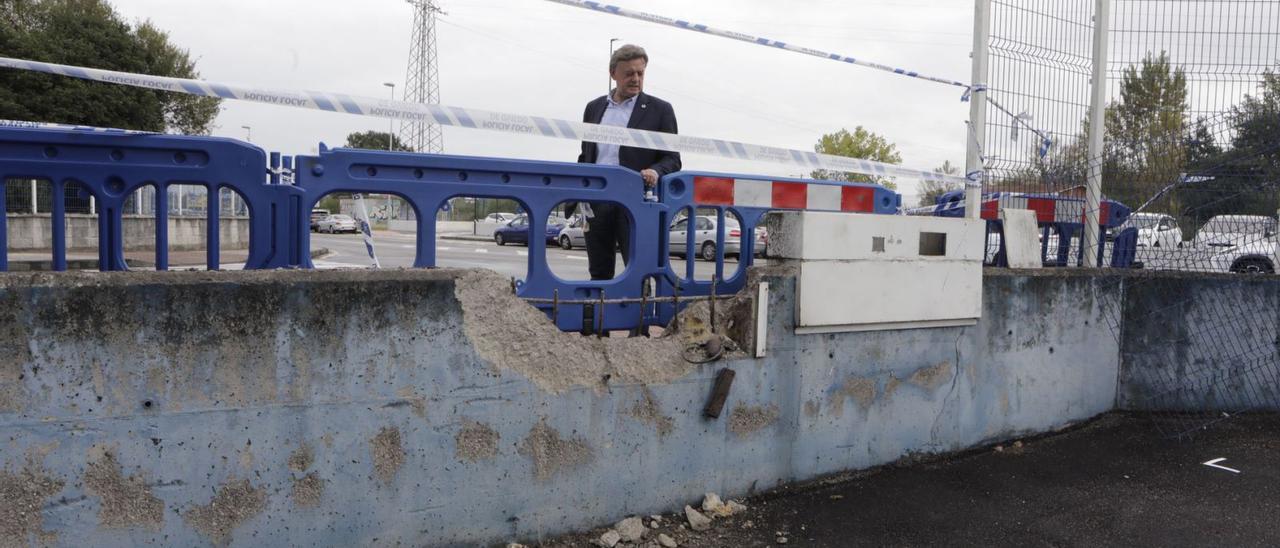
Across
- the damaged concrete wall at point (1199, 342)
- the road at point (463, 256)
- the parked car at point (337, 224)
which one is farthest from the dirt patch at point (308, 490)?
the parked car at point (337, 224)

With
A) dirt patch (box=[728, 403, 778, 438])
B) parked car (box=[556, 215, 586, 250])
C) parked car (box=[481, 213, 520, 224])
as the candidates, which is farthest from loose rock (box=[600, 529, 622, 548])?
parked car (box=[481, 213, 520, 224])

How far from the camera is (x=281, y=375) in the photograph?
10.1 ft

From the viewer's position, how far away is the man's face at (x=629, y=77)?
4.57 meters

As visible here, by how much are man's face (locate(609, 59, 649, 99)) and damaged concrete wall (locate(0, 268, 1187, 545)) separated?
4.25ft

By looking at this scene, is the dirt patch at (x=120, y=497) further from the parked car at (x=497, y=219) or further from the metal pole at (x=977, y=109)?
the parked car at (x=497, y=219)

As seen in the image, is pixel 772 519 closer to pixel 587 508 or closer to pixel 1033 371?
pixel 587 508

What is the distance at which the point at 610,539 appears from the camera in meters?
3.65

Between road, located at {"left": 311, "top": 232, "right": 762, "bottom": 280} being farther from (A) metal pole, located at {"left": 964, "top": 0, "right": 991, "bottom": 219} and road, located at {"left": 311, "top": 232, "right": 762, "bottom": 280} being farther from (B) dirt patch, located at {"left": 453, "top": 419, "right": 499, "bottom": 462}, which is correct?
(B) dirt patch, located at {"left": 453, "top": 419, "right": 499, "bottom": 462}

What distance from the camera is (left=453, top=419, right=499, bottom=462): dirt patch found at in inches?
134

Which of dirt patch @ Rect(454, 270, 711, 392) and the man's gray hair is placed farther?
the man's gray hair

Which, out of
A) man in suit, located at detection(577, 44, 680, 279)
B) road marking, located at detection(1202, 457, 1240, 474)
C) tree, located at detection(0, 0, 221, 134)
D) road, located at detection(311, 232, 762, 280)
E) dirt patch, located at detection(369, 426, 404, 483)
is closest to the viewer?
dirt patch, located at detection(369, 426, 404, 483)

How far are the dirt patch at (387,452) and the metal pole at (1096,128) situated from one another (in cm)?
480

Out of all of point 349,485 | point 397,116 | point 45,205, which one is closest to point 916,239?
point 397,116

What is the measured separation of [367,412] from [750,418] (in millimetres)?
1821
